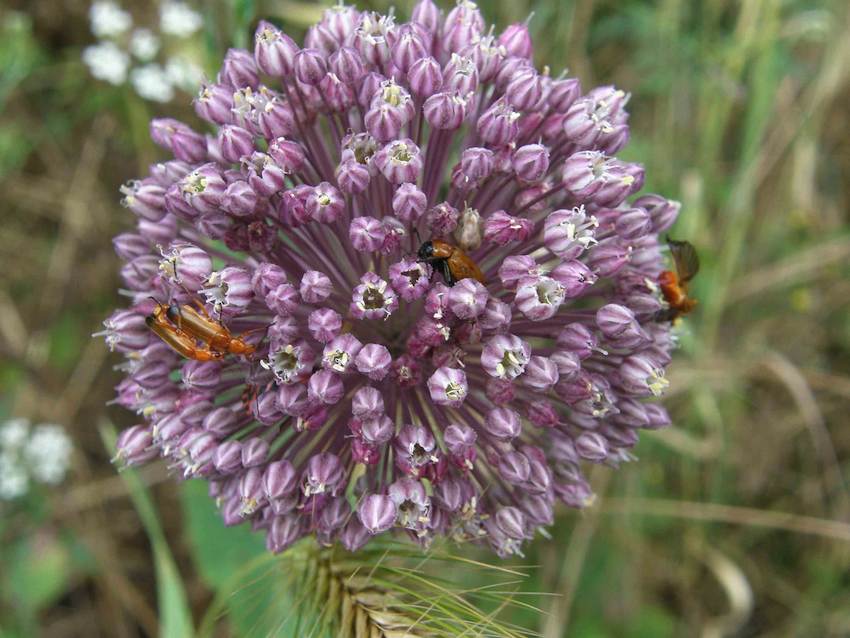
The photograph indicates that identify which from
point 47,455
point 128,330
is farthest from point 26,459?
point 128,330

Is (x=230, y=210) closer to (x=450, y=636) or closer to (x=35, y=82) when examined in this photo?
(x=450, y=636)

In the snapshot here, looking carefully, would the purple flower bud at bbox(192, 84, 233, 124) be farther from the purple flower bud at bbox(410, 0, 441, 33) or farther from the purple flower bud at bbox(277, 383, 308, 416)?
the purple flower bud at bbox(277, 383, 308, 416)

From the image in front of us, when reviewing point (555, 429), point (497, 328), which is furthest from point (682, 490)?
point (497, 328)

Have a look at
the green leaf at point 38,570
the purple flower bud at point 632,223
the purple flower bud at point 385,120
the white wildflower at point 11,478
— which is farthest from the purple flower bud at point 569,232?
the green leaf at point 38,570

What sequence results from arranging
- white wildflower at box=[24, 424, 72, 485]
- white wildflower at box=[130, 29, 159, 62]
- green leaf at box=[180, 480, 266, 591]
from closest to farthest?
green leaf at box=[180, 480, 266, 591], white wildflower at box=[24, 424, 72, 485], white wildflower at box=[130, 29, 159, 62]

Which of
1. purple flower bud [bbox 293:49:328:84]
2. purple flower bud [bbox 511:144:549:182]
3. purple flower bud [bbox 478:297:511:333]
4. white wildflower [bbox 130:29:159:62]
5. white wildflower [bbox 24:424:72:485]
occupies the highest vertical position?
white wildflower [bbox 130:29:159:62]

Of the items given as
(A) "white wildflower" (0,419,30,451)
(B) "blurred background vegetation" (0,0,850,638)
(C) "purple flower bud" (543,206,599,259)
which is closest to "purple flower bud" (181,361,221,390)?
(C) "purple flower bud" (543,206,599,259)

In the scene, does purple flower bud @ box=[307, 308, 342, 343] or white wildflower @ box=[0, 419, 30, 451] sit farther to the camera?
white wildflower @ box=[0, 419, 30, 451]
